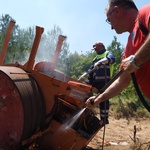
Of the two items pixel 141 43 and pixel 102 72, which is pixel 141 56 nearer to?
pixel 141 43

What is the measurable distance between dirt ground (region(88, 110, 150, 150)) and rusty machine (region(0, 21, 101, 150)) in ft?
2.00

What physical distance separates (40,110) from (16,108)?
1.39 ft

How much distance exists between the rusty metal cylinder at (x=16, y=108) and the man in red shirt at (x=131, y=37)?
4.65ft

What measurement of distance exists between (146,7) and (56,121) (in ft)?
8.05

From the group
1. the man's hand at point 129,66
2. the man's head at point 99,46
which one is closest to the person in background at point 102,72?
the man's head at point 99,46

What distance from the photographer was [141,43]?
2.44 meters

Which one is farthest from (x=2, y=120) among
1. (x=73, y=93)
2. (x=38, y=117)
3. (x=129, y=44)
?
(x=129, y=44)

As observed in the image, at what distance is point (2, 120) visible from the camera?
400 cm

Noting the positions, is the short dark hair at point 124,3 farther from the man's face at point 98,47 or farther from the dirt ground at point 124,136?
the man's face at point 98,47

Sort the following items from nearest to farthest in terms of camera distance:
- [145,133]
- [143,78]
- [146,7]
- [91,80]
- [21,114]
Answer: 1. [146,7]
2. [143,78]
3. [21,114]
4. [91,80]
5. [145,133]

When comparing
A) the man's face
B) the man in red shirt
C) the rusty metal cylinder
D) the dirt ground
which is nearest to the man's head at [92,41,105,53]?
the man's face

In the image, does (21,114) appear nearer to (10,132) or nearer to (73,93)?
(10,132)

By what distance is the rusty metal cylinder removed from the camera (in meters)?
3.83

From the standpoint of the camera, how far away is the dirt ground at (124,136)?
5544 mm
